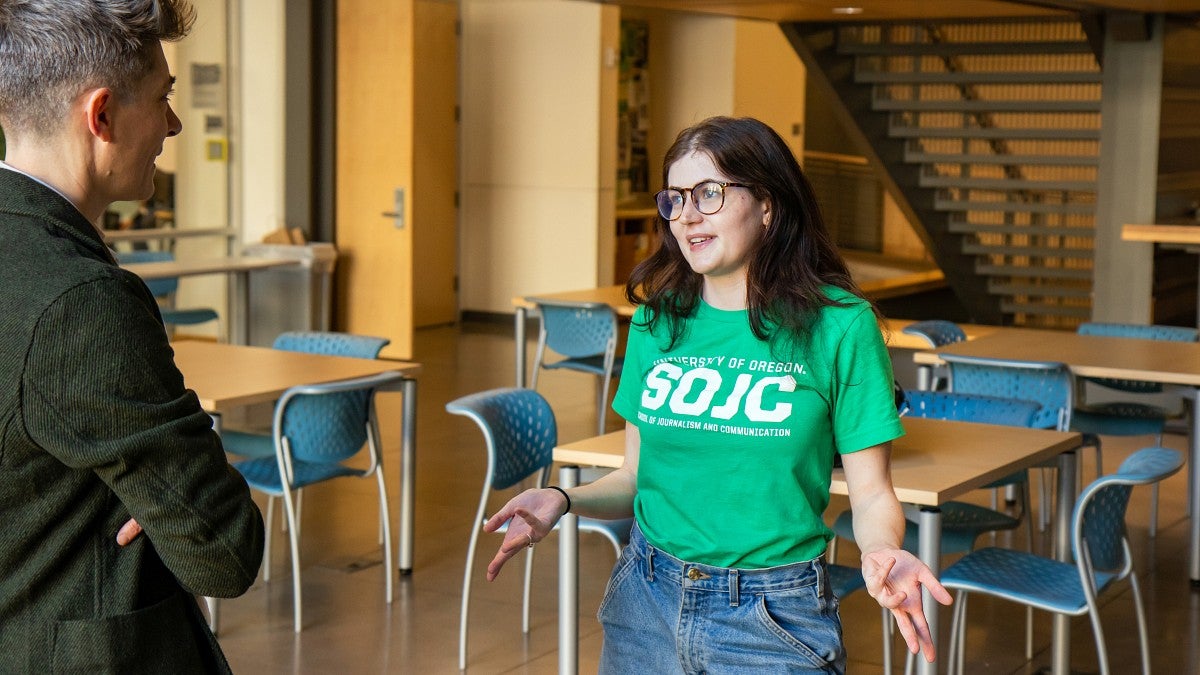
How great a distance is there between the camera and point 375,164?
10836 millimetres

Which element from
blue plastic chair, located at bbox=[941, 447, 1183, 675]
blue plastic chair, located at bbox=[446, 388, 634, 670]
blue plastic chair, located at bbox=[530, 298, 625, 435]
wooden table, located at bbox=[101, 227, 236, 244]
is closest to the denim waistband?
blue plastic chair, located at bbox=[941, 447, 1183, 675]

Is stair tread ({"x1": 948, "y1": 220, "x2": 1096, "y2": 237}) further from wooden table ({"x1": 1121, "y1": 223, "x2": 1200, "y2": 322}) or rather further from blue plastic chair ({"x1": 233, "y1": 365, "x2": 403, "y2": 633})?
blue plastic chair ({"x1": 233, "y1": 365, "x2": 403, "y2": 633})

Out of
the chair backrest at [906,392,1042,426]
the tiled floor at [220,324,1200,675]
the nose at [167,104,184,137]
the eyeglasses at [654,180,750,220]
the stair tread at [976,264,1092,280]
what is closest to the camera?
the nose at [167,104,184,137]

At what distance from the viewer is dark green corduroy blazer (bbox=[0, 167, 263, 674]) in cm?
132

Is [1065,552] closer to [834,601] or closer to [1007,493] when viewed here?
[834,601]

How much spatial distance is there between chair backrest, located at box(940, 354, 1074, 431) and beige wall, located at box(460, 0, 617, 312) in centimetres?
729

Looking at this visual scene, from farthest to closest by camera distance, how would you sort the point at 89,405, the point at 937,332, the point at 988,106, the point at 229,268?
the point at 988,106 → the point at 229,268 → the point at 937,332 → the point at 89,405

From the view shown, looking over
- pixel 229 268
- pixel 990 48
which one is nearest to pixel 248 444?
pixel 229 268

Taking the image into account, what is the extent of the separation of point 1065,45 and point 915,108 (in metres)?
1.20

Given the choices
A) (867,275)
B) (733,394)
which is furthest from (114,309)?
(867,275)

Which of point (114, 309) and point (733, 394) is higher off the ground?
point (114, 309)

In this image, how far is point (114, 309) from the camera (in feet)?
4.36

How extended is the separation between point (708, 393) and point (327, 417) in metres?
3.03

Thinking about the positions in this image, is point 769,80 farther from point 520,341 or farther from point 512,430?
point 512,430
